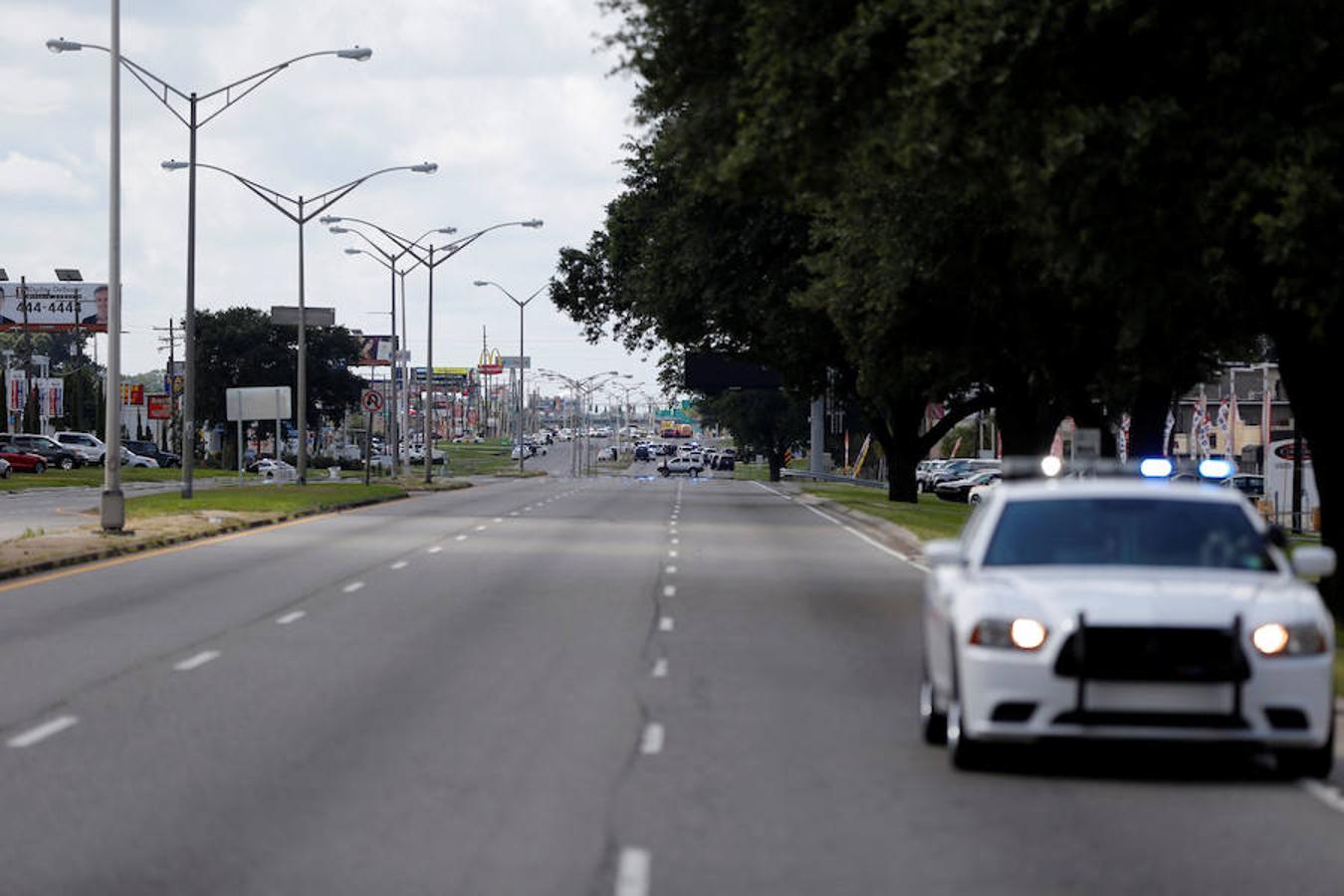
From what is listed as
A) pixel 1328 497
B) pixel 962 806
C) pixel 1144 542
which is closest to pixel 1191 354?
pixel 1328 497

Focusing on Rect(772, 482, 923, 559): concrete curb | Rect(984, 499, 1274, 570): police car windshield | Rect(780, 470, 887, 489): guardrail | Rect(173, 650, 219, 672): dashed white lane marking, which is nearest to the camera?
Rect(984, 499, 1274, 570): police car windshield

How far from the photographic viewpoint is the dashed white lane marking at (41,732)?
38.8ft

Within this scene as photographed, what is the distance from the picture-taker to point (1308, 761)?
413 inches

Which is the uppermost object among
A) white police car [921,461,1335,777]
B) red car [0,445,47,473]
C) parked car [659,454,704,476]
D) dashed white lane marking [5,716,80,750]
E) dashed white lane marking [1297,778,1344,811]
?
white police car [921,461,1335,777]

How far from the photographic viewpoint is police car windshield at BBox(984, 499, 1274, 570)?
1149 centimetres

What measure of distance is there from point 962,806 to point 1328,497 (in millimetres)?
12644

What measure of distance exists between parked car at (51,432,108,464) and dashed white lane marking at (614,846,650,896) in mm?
90689

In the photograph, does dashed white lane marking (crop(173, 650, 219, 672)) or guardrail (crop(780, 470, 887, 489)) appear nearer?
dashed white lane marking (crop(173, 650, 219, 672))

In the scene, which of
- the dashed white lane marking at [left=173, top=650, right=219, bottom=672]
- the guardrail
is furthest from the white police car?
the guardrail

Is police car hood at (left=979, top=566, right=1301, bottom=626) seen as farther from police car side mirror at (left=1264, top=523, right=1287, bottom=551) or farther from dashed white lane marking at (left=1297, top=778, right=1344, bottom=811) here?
dashed white lane marking at (left=1297, top=778, right=1344, bottom=811)

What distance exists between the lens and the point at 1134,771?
1106 cm

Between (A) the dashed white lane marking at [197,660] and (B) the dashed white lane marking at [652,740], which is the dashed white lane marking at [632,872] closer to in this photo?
(B) the dashed white lane marking at [652,740]

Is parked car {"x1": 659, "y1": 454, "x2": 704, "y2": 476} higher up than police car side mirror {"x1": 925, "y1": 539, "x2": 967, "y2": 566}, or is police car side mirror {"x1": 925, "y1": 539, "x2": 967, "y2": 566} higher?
police car side mirror {"x1": 925, "y1": 539, "x2": 967, "y2": 566}

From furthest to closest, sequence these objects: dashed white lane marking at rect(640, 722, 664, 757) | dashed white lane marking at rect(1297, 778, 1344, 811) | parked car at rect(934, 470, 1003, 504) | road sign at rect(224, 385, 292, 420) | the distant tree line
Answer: road sign at rect(224, 385, 292, 420)
parked car at rect(934, 470, 1003, 504)
the distant tree line
dashed white lane marking at rect(640, 722, 664, 757)
dashed white lane marking at rect(1297, 778, 1344, 811)
